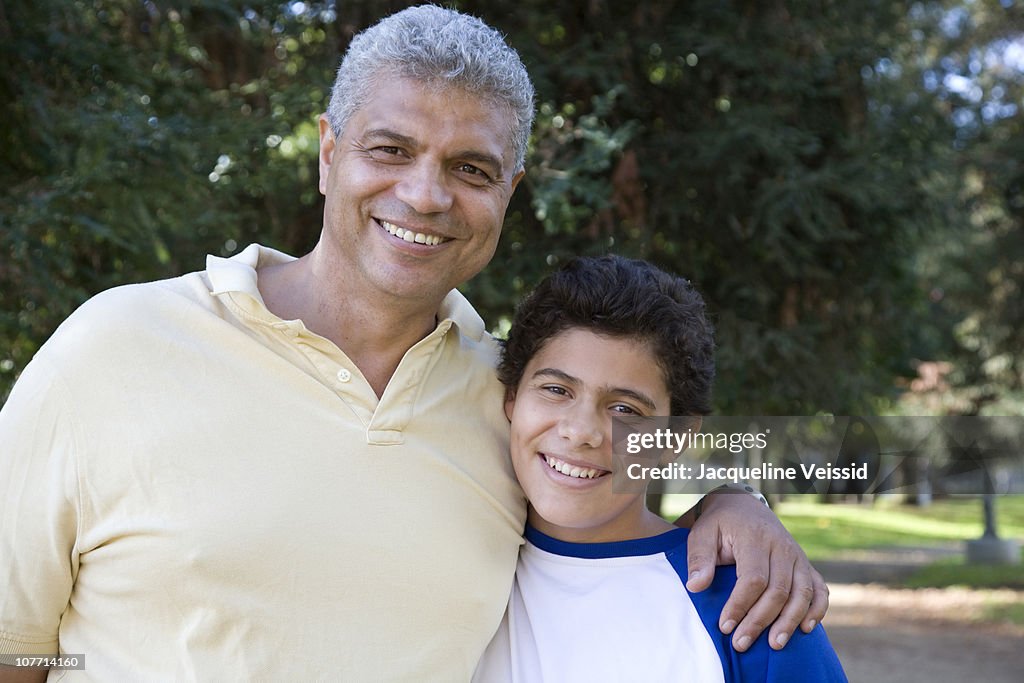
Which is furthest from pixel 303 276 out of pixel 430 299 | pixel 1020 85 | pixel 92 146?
pixel 1020 85

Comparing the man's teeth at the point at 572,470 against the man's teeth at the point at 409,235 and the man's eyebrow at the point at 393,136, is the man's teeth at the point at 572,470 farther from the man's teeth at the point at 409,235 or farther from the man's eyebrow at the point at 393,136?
the man's eyebrow at the point at 393,136

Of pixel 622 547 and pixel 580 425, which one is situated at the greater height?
pixel 580 425

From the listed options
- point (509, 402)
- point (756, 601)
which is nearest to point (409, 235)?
point (509, 402)

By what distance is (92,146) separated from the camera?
4.09 meters

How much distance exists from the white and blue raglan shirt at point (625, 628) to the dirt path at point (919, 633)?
8.12 metres

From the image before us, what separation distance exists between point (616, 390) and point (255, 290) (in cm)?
81

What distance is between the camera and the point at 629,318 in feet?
7.58

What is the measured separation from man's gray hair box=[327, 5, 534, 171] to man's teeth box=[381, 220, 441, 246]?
28 centimetres

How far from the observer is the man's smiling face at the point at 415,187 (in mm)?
2186

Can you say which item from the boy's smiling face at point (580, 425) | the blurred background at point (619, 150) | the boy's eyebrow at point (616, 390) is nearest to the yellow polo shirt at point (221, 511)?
the boy's smiling face at point (580, 425)

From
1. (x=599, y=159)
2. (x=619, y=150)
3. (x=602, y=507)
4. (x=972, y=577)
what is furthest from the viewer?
(x=972, y=577)

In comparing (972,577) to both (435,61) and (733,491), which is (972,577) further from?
(435,61)

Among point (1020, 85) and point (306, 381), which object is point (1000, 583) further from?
point (306, 381)

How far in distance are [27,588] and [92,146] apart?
259 cm
